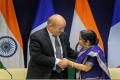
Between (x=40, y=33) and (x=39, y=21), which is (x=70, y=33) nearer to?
(x=39, y=21)

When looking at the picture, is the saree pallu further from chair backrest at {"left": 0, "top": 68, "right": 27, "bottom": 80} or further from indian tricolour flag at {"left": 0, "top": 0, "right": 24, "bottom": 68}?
indian tricolour flag at {"left": 0, "top": 0, "right": 24, "bottom": 68}

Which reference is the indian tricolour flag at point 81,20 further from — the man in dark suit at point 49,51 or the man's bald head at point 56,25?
the man's bald head at point 56,25

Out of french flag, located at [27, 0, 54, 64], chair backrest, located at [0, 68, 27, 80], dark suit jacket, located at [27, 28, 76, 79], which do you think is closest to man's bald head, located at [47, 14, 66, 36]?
dark suit jacket, located at [27, 28, 76, 79]

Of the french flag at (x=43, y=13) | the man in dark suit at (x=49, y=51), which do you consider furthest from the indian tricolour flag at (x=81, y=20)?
the man in dark suit at (x=49, y=51)

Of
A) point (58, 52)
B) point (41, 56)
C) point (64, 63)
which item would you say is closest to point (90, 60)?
point (64, 63)

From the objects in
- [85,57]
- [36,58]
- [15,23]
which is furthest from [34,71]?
[15,23]

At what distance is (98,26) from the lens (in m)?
6.25

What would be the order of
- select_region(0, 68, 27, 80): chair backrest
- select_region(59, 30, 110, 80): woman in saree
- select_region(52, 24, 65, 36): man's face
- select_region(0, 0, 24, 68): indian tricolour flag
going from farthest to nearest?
select_region(0, 0, 24, 68): indian tricolour flag
select_region(0, 68, 27, 80): chair backrest
select_region(52, 24, 65, 36): man's face
select_region(59, 30, 110, 80): woman in saree

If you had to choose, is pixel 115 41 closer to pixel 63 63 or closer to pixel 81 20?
pixel 81 20

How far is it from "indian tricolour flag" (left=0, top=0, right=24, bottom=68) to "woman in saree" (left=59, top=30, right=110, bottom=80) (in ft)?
5.70

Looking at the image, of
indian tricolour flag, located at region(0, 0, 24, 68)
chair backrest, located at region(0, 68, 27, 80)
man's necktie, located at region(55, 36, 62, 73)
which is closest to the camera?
man's necktie, located at region(55, 36, 62, 73)

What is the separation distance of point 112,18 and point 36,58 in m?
1.88

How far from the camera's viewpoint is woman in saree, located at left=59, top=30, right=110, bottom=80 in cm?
459

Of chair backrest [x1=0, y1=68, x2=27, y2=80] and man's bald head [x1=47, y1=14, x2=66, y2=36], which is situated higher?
man's bald head [x1=47, y1=14, x2=66, y2=36]
